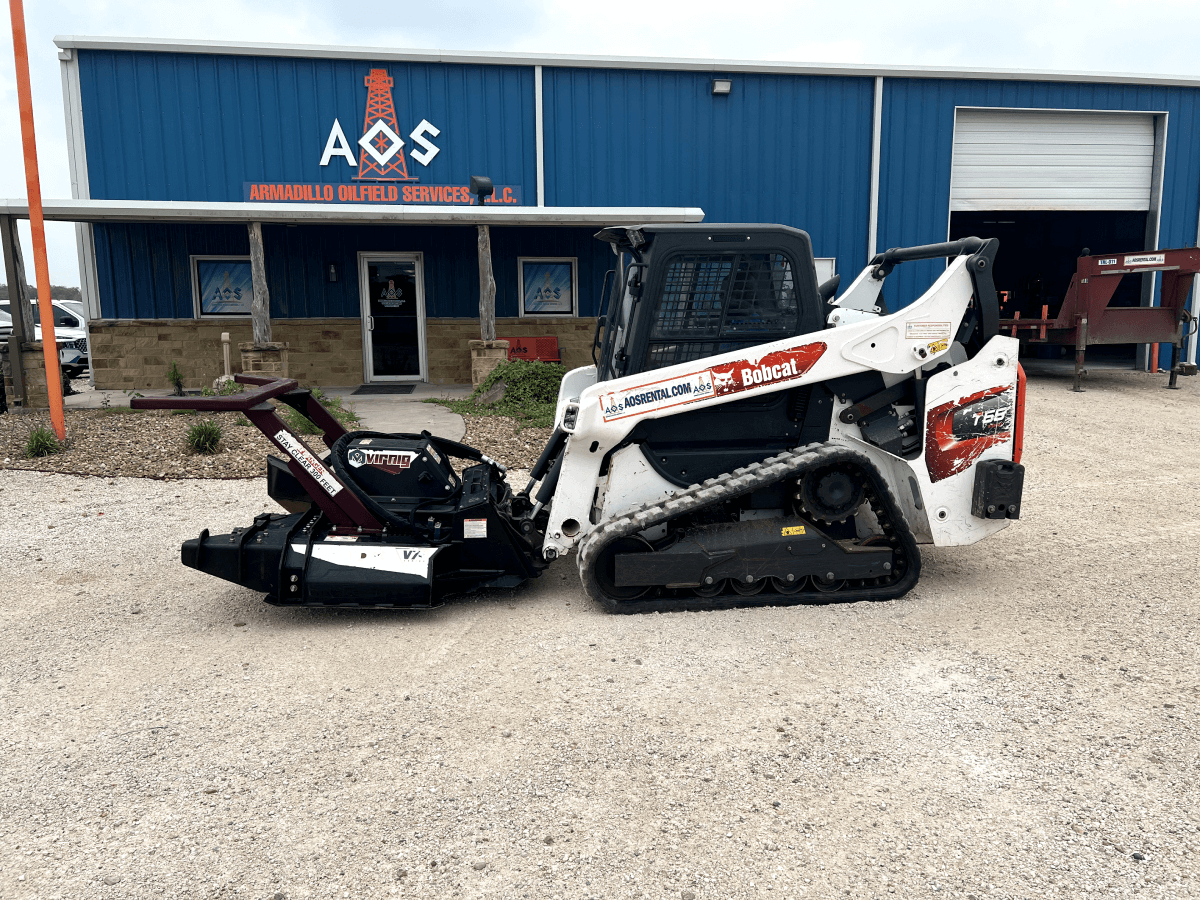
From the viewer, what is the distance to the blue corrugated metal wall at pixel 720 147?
15.5 meters

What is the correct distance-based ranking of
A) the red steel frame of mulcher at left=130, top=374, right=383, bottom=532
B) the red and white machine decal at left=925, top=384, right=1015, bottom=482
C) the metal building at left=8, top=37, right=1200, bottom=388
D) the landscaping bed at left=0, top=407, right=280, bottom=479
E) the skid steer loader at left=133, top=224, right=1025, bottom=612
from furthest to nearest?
1. the metal building at left=8, top=37, right=1200, bottom=388
2. the landscaping bed at left=0, top=407, right=280, bottom=479
3. the red and white machine decal at left=925, top=384, right=1015, bottom=482
4. the skid steer loader at left=133, top=224, right=1025, bottom=612
5. the red steel frame of mulcher at left=130, top=374, right=383, bottom=532

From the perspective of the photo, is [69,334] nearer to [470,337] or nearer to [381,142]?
[381,142]

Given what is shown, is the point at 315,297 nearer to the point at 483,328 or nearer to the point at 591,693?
the point at 483,328

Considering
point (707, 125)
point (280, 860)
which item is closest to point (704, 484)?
point (280, 860)

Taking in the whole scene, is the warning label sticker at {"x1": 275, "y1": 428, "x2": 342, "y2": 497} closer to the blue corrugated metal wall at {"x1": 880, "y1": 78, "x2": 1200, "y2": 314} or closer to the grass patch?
the grass patch

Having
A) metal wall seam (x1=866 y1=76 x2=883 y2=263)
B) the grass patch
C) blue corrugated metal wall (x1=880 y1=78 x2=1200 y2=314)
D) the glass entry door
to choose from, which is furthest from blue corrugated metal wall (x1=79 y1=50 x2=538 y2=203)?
blue corrugated metal wall (x1=880 y1=78 x2=1200 y2=314)

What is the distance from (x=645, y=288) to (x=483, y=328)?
928 centimetres

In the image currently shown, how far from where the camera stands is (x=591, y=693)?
3.70 metres

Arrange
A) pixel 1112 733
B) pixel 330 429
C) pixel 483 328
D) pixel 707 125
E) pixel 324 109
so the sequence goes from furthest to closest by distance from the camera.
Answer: pixel 707 125 → pixel 324 109 → pixel 483 328 → pixel 330 429 → pixel 1112 733

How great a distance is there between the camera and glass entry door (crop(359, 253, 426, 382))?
1551 centimetres

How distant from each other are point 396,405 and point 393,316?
397 centimetres

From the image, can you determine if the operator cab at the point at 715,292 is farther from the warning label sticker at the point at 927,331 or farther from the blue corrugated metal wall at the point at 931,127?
the blue corrugated metal wall at the point at 931,127

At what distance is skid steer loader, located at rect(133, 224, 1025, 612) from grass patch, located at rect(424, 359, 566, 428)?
19.6 ft

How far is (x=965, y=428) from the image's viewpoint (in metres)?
4.85
